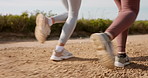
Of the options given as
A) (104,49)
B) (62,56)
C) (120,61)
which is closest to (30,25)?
(62,56)

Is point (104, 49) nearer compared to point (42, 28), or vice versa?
point (104, 49)

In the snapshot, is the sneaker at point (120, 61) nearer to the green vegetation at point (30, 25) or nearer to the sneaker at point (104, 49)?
the sneaker at point (104, 49)

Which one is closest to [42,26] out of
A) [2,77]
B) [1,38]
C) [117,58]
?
[2,77]

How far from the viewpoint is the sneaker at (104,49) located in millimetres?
1947

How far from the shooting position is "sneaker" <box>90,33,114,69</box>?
6.39 feet

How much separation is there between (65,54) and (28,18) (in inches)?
204

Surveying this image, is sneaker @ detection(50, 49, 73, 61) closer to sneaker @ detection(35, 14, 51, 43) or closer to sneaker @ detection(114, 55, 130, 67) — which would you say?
sneaker @ detection(35, 14, 51, 43)

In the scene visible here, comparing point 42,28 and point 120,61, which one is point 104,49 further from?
point 42,28

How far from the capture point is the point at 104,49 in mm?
1966

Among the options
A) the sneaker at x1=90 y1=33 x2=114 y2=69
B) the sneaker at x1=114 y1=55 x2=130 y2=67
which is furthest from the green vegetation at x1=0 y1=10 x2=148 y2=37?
the sneaker at x1=90 y1=33 x2=114 y2=69

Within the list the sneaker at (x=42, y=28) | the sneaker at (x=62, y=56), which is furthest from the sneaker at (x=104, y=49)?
the sneaker at (x=62, y=56)

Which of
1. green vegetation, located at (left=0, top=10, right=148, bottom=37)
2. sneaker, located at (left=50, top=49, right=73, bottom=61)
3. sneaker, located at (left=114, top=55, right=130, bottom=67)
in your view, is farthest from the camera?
green vegetation, located at (left=0, top=10, right=148, bottom=37)

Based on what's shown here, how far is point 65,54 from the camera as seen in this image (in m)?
3.21

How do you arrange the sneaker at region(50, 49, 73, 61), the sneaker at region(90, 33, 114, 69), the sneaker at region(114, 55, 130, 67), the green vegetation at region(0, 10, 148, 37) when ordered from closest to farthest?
the sneaker at region(90, 33, 114, 69) < the sneaker at region(114, 55, 130, 67) < the sneaker at region(50, 49, 73, 61) < the green vegetation at region(0, 10, 148, 37)
